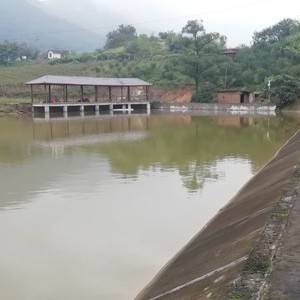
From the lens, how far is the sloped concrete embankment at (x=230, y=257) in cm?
431

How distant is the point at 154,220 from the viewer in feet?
30.5

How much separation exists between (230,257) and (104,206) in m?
5.29

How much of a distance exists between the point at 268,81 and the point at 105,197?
41824mm

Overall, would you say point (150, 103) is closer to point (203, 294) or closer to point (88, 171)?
point (88, 171)

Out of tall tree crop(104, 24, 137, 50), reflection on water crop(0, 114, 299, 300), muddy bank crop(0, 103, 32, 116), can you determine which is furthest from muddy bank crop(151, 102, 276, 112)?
tall tree crop(104, 24, 137, 50)

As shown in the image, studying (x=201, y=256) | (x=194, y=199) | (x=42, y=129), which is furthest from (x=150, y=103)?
(x=201, y=256)

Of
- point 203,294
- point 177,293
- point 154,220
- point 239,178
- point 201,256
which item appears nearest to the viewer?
point 203,294

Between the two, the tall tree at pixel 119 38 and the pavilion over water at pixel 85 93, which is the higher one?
the tall tree at pixel 119 38

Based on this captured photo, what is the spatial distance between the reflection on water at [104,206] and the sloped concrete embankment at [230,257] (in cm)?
59

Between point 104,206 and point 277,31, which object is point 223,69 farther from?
point 104,206

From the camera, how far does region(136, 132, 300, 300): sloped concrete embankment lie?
4.31 metres

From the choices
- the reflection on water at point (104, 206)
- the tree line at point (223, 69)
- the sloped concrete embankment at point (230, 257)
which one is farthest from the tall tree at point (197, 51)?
the sloped concrete embankment at point (230, 257)

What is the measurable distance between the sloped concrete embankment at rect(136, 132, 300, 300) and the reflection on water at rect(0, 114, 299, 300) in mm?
586

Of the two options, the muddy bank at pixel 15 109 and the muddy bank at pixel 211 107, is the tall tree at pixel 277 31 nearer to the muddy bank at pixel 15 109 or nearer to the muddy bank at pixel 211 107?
the muddy bank at pixel 211 107
